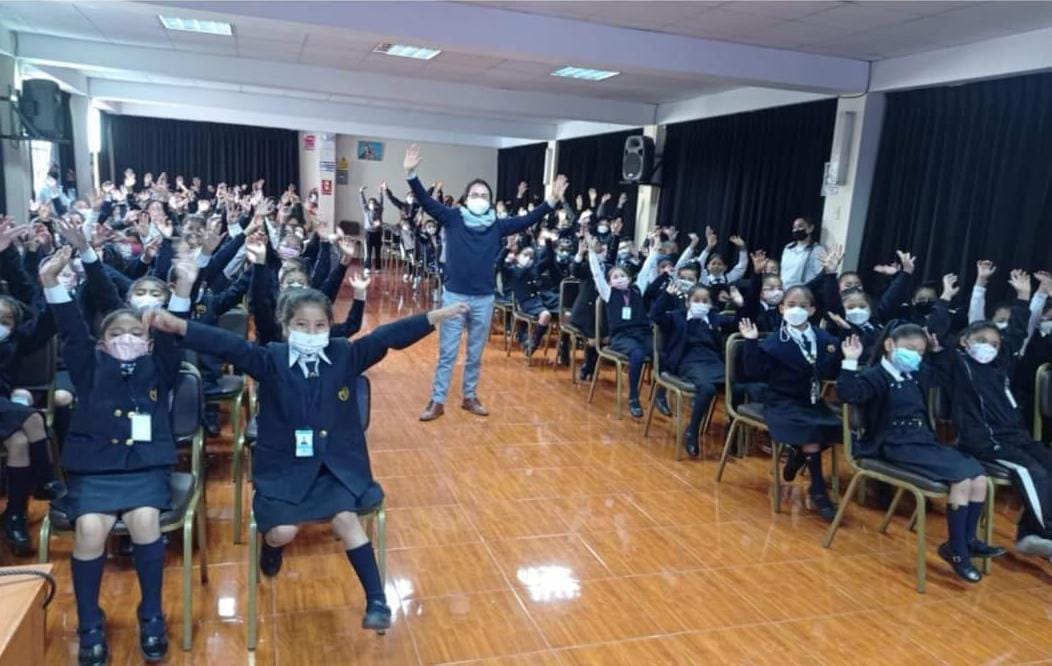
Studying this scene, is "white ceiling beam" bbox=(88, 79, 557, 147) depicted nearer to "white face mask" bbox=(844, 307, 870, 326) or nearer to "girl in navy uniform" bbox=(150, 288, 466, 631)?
"white face mask" bbox=(844, 307, 870, 326)

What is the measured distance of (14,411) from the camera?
292cm

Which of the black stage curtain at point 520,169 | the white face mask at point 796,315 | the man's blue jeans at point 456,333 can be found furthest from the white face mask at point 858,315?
the black stage curtain at point 520,169

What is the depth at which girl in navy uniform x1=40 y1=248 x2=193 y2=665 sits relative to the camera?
230 cm

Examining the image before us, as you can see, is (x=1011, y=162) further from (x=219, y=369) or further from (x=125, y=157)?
(x=125, y=157)

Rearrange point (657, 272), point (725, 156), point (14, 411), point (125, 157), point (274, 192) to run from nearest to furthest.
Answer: point (14, 411)
point (657, 272)
point (725, 156)
point (125, 157)
point (274, 192)

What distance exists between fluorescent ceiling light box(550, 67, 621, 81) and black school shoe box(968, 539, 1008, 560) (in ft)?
20.7

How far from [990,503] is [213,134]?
647 inches

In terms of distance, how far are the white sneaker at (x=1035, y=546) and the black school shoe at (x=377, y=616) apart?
9.42ft

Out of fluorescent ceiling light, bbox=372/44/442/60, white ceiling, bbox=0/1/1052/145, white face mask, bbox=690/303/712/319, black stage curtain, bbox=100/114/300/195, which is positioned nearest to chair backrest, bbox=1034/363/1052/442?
Answer: white face mask, bbox=690/303/712/319

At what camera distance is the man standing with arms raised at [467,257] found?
4758mm

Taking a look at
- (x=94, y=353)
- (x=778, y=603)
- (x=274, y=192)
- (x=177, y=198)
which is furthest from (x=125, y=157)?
(x=778, y=603)

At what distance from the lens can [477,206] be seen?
480 cm

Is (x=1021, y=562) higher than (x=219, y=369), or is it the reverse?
(x=219, y=369)

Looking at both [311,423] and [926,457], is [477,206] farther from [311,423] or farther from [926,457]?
Answer: [926,457]
